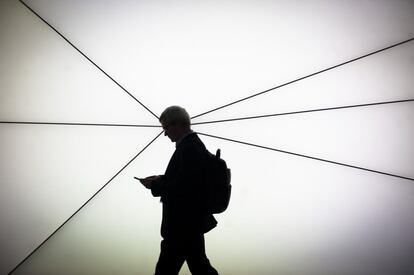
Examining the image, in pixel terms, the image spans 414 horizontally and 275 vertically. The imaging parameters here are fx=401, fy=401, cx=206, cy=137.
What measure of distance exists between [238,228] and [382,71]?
1533 millimetres

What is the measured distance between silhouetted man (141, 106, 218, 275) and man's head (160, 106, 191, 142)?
2.3 inches

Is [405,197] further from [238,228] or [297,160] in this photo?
[238,228]

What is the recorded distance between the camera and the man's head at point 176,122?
217cm

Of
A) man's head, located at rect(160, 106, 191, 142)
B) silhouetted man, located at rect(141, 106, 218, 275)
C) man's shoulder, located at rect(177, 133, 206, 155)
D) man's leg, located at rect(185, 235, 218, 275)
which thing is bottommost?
man's leg, located at rect(185, 235, 218, 275)

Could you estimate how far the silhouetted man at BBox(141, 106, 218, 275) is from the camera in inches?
80.1

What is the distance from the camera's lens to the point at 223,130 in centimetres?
275

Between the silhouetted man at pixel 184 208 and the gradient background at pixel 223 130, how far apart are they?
579mm

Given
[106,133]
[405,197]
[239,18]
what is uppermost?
[239,18]

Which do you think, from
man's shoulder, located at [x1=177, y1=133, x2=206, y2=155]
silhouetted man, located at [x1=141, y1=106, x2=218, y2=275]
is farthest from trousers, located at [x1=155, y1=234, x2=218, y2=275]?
man's shoulder, located at [x1=177, y1=133, x2=206, y2=155]

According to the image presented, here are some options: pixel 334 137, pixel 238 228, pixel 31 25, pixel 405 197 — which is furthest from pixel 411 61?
pixel 31 25

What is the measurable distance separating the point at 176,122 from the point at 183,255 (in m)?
0.71

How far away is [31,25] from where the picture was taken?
2482mm

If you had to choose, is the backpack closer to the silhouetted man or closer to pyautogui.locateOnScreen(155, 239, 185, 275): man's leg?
the silhouetted man

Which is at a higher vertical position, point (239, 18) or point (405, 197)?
point (239, 18)
